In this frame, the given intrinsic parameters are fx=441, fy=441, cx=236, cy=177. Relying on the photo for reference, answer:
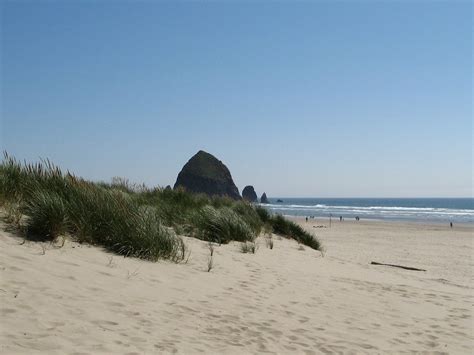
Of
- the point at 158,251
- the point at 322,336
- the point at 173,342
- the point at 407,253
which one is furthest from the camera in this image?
the point at 407,253

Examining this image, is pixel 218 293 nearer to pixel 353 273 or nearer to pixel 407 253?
pixel 353 273

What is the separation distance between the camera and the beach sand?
14.5 feet

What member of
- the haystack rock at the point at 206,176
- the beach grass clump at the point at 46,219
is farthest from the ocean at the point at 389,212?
the beach grass clump at the point at 46,219

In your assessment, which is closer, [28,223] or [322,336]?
[322,336]

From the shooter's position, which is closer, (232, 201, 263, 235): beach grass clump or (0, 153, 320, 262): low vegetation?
(0, 153, 320, 262): low vegetation

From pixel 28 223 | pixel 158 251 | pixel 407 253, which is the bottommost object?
pixel 407 253

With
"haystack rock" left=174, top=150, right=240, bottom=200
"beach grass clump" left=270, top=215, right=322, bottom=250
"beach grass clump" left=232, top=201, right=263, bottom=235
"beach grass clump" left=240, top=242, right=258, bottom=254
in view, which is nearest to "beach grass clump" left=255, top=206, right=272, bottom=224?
"beach grass clump" left=270, top=215, right=322, bottom=250

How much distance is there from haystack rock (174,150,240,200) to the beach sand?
6099 cm

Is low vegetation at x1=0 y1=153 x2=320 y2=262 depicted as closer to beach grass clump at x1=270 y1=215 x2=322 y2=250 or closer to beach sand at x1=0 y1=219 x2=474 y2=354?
beach sand at x1=0 y1=219 x2=474 y2=354

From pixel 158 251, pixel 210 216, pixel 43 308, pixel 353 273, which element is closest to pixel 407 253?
pixel 353 273

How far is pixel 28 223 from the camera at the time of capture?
7.33 meters

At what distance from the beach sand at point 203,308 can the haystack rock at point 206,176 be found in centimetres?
6099

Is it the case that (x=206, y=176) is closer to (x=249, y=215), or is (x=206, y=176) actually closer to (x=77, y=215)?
(x=249, y=215)

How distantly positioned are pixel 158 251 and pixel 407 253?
1500cm
